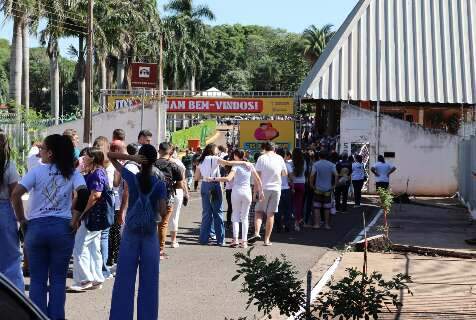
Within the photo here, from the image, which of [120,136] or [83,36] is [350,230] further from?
[83,36]

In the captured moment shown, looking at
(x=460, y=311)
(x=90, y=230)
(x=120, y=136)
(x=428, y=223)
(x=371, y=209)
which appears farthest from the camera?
(x=371, y=209)

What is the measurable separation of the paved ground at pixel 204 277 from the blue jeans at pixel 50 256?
3.25 ft

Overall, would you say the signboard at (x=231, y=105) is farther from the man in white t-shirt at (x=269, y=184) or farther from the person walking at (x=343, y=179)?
the man in white t-shirt at (x=269, y=184)

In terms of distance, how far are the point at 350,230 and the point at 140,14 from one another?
43059mm

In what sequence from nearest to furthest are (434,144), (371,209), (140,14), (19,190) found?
1. (19,190)
2. (371,209)
3. (434,144)
4. (140,14)

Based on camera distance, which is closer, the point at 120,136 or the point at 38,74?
the point at 120,136

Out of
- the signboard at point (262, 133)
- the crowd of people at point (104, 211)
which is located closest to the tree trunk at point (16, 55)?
the signboard at point (262, 133)

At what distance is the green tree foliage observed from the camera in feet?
357

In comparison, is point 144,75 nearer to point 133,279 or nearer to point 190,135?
point 190,135

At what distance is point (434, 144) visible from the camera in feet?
97.9

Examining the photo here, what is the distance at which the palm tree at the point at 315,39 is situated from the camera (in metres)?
97.0

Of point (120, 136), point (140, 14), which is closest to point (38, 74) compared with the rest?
point (140, 14)

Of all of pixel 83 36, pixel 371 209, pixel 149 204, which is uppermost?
pixel 83 36

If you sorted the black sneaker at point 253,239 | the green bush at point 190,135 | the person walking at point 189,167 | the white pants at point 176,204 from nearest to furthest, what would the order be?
the white pants at point 176,204 < the black sneaker at point 253,239 < the person walking at point 189,167 < the green bush at point 190,135
